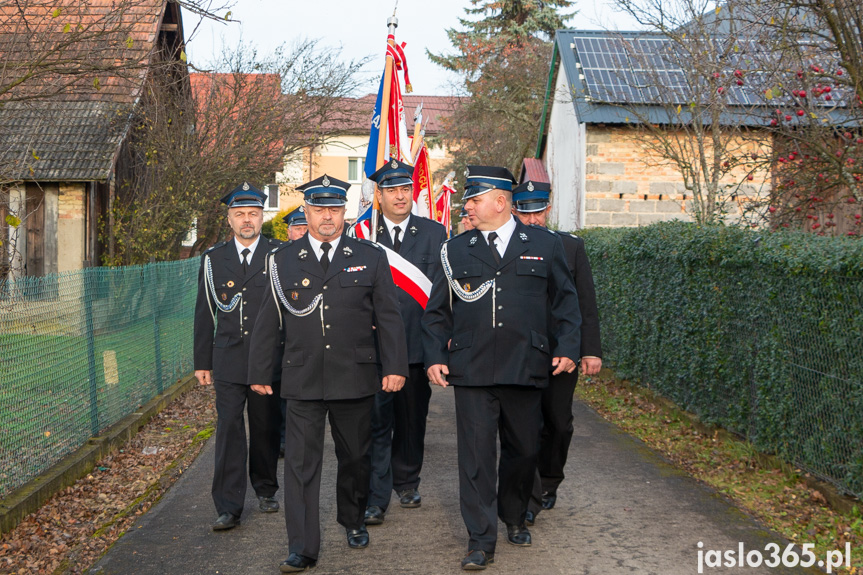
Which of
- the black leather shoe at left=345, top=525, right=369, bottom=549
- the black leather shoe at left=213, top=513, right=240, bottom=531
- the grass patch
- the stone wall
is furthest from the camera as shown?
the stone wall

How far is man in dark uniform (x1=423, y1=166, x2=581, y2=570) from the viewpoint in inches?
223

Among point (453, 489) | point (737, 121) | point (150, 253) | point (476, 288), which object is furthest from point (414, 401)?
point (150, 253)

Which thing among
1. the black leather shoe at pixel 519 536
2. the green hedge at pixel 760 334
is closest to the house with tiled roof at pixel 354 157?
the green hedge at pixel 760 334

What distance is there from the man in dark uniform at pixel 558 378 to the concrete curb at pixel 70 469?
11.2 feet

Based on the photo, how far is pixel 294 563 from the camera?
545 centimetres

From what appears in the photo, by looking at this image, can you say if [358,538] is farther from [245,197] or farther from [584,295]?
[245,197]

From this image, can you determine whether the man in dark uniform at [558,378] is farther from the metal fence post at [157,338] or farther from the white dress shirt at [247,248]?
the metal fence post at [157,338]

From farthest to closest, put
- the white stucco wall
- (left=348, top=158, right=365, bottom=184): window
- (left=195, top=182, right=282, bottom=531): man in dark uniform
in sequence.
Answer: (left=348, top=158, right=365, bottom=184): window → the white stucco wall → (left=195, top=182, right=282, bottom=531): man in dark uniform

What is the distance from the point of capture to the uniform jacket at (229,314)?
21.9ft

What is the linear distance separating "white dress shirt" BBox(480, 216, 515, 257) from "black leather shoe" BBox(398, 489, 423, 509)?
2108mm

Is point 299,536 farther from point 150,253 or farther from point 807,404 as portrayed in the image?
point 150,253

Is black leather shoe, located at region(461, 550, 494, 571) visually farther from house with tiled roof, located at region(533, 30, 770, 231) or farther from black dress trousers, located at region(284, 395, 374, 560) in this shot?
house with tiled roof, located at region(533, 30, 770, 231)

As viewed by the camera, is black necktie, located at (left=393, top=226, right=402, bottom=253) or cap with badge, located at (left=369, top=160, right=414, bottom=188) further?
black necktie, located at (left=393, top=226, right=402, bottom=253)

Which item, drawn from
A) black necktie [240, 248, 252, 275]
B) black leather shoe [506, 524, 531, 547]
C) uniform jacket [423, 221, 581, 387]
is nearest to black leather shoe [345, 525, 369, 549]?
black leather shoe [506, 524, 531, 547]
